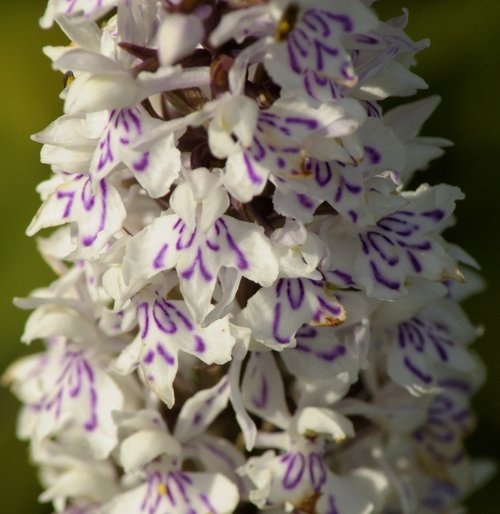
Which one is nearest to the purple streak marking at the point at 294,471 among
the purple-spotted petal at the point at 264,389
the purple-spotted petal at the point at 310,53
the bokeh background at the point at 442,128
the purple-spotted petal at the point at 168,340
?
the purple-spotted petal at the point at 264,389

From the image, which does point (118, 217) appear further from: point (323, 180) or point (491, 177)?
point (491, 177)

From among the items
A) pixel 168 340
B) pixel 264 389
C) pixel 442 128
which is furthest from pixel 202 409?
pixel 442 128

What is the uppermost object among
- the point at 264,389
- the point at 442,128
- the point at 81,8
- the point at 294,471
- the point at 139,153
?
the point at 81,8

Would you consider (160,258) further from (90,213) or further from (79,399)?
(79,399)

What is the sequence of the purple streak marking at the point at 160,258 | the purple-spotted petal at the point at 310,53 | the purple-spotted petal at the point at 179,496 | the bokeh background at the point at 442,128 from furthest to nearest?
the bokeh background at the point at 442,128 < the purple-spotted petal at the point at 179,496 < the purple streak marking at the point at 160,258 < the purple-spotted petal at the point at 310,53

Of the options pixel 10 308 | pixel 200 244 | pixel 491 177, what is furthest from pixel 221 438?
pixel 491 177

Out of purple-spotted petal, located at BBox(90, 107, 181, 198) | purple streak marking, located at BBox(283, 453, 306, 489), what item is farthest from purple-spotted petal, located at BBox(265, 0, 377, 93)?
purple streak marking, located at BBox(283, 453, 306, 489)

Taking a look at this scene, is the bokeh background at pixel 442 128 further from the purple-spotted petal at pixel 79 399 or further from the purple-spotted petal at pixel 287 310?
the purple-spotted petal at pixel 287 310

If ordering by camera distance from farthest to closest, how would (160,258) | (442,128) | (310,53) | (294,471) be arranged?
1. (442,128)
2. (294,471)
3. (160,258)
4. (310,53)

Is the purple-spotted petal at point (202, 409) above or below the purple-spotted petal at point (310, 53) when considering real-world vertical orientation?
below
